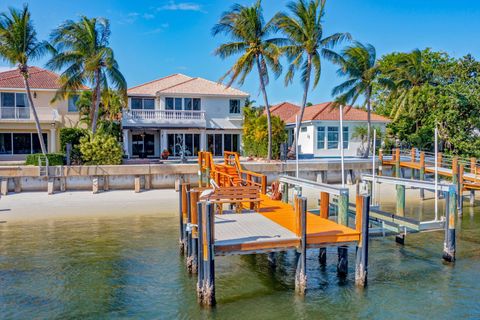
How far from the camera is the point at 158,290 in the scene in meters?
10.7

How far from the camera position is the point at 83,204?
22.1 m

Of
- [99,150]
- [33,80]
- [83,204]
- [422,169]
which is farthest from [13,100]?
[422,169]

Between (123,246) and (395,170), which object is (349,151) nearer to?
(395,170)

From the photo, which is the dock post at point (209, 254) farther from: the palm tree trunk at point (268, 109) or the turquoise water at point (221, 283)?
the palm tree trunk at point (268, 109)

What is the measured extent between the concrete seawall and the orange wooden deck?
12.8m

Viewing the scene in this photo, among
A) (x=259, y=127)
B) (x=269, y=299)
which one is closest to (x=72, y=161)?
(x=259, y=127)

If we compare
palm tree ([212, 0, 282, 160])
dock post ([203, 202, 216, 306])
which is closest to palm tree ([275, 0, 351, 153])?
palm tree ([212, 0, 282, 160])

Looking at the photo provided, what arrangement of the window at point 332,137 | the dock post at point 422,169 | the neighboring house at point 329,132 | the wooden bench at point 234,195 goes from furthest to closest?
the window at point 332,137 < the neighboring house at point 329,132 < the dock post at point 422,169 < the wooden bench at point 234,195

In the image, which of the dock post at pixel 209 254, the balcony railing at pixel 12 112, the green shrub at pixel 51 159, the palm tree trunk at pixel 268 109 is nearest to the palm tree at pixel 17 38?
the green shrub at pixel 51 159

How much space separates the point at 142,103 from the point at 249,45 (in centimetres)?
1131

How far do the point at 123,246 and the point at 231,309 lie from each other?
6.48m

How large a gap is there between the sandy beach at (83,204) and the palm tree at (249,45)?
32.4 feet

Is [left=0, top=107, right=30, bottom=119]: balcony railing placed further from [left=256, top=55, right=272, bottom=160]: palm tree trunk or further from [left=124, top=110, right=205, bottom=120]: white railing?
[left=256, top=55, right=272, bottom=160]: palm tree trunk

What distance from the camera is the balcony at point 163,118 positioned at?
34031 mm
